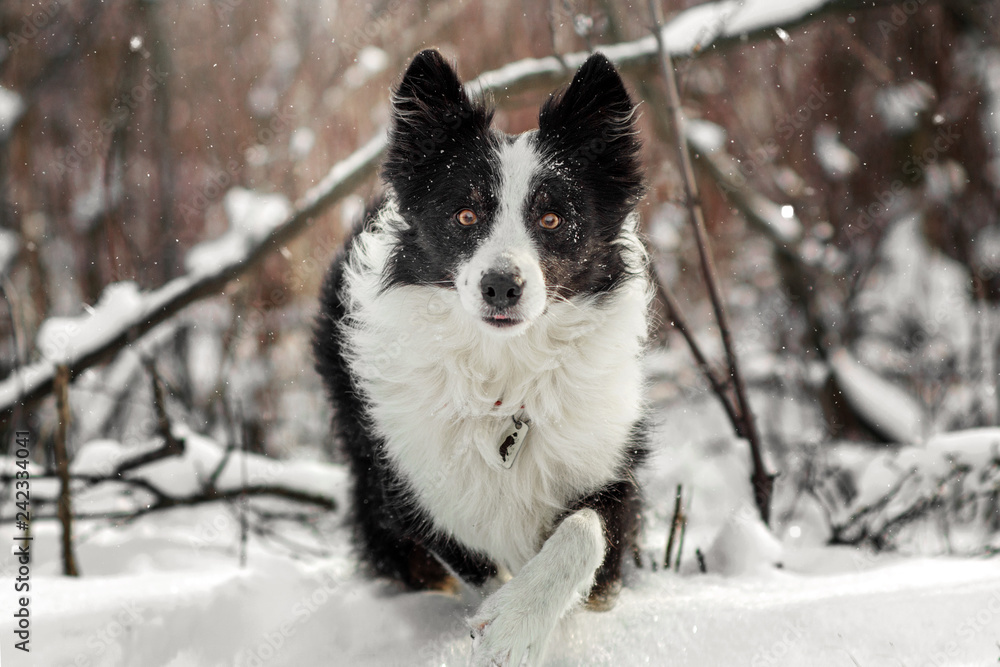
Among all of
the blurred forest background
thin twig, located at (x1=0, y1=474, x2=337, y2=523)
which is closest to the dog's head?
thin twig, located at (x1=0, y1=474, x2=337, y2=523)

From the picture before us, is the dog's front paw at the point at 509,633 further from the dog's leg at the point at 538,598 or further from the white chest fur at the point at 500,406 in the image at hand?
the white chest fur at the point at 500,406

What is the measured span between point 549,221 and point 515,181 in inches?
7.9

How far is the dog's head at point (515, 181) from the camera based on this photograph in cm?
266

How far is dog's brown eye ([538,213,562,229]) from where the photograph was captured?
2664 mm

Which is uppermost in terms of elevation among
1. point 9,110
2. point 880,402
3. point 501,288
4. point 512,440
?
point 9,110

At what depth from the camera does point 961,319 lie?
21.6 feet

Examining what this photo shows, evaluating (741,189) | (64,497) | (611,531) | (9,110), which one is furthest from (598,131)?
(9,110)

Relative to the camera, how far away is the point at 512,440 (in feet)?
8.63

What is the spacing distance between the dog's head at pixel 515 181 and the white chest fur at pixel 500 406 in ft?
0.47

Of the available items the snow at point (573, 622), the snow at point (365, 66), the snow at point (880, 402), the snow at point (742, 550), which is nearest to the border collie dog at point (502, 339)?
the snow at point (573, 622)

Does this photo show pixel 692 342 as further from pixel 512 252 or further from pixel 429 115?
pixel 429 115

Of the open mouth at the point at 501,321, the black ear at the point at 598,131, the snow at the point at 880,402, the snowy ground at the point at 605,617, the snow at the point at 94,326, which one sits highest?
the black ear at the point at 598,131

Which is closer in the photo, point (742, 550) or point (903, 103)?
point (742, 550)

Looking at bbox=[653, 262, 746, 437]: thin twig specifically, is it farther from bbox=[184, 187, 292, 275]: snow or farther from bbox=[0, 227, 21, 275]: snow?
bbox=[0, 227, 21, 275]: snow
